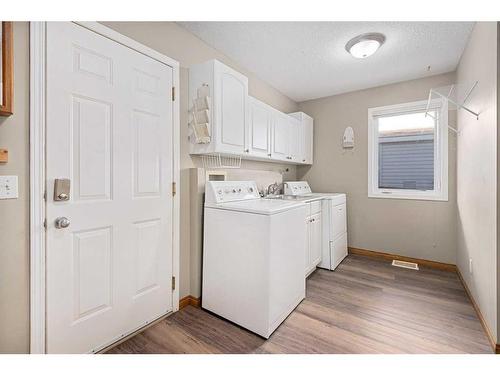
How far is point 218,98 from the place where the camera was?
77.3 inches

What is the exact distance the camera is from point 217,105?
1.95 meters

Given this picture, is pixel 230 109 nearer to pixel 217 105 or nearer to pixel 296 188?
pixel 217 105

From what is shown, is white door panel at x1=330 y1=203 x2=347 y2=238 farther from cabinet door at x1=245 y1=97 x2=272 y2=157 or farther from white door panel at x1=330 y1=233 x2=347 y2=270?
cabinet door at x1=245 y1=97 x2=272 y2=157

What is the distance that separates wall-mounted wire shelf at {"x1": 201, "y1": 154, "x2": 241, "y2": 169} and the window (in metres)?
2.04

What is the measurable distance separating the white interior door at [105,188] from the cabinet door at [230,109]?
0.40 m

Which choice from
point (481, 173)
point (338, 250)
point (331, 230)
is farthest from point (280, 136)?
point (481, 173)

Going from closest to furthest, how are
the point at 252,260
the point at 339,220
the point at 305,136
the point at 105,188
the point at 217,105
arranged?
the point at 105,188 < the point at 252,260 < the point at 217,105 < the point at 339,220 < the point at 305,136

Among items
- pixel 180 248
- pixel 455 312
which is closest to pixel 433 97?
pixel 455 312

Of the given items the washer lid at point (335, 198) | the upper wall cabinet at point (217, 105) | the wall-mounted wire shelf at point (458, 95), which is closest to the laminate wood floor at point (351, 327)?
the washer lid at point (335, 198)

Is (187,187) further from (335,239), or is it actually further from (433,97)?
(433,97)

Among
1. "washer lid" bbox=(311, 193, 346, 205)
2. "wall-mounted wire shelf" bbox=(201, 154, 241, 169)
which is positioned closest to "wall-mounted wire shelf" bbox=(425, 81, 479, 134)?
"washer lid" bbox=(311, 193, 346, 205)

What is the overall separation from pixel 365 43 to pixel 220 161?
171 cm
